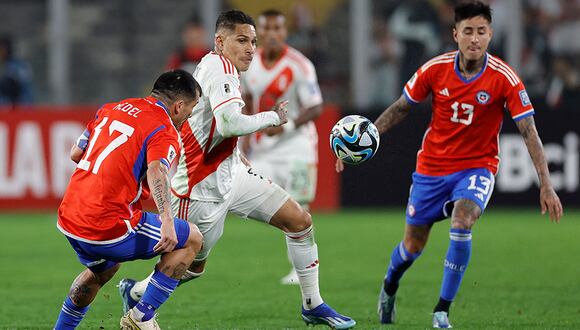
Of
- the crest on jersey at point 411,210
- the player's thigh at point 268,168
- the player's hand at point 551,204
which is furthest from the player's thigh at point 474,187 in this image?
the player's thigh at point 268,168

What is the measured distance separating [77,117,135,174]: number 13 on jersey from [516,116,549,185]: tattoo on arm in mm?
2827

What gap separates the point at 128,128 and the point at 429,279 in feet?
15.6

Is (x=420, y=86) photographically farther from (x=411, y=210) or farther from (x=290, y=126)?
(x=290, y=126)

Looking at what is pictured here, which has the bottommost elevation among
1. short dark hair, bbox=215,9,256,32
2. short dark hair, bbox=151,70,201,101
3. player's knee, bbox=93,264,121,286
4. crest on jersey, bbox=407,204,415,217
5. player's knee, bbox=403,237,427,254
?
player's knee, bbox=403,237,427,254

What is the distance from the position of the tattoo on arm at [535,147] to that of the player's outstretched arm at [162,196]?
8.64 feet

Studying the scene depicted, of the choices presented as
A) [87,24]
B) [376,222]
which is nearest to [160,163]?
[376,222]

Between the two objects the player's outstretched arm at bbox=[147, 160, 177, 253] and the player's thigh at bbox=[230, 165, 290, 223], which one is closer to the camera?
the player's outstretched arm at bbox=[147, 160, 177, 253]

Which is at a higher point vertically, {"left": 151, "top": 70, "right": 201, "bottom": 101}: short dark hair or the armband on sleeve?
{"left": 151, "top": 70, "right": 201, "bottom": 101}: short dark hair

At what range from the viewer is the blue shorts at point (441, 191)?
26.5ft

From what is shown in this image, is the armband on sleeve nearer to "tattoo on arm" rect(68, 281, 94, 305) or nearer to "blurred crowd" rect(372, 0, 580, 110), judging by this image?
"tattoo on arm" rect(68, 281, 94, 305)

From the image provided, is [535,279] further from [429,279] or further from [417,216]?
[417,216]

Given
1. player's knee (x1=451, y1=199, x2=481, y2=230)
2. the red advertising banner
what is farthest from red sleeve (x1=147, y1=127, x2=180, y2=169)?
the red advertising banner

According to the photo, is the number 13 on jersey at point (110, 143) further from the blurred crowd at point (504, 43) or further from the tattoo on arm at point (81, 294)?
the blurred crowd at point (504, 43)

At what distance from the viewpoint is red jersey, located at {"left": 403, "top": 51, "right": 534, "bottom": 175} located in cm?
814
